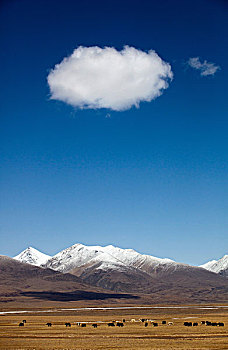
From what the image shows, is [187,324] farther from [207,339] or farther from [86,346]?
[86,346]

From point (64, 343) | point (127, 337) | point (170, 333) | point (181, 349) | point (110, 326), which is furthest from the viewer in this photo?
point (110, 326)

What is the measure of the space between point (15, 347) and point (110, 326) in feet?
105

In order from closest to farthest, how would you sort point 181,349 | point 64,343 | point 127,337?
point 181,349, point 64,343, point 127,337

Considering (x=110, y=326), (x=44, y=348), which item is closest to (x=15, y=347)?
(x=44, y=348)

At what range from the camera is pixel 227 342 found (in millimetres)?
52438

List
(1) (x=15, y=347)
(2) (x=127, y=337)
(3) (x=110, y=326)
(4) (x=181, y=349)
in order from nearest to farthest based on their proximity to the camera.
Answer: (4) (x=181, y=349) < (1) (x=15, y=347) < (2) (x=127, y=337) < (3) (x=110, y=326)

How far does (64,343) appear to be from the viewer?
53.9 meters

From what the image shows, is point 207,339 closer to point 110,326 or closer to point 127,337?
point 127,337

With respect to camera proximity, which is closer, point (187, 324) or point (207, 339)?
point (207, 339)

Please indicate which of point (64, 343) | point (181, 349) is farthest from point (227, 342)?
point (64, 343)

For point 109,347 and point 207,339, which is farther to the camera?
point 207,339

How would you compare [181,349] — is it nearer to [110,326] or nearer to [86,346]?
[86,346]

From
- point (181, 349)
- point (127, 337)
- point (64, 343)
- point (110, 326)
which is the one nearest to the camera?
point (181, 349)

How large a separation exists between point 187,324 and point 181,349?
3588cm
